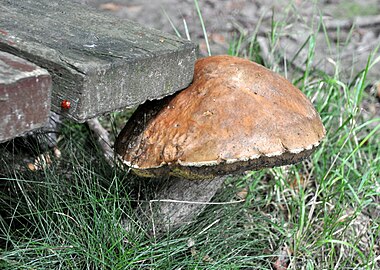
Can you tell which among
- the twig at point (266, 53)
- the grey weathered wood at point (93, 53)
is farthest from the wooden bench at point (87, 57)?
the twig at point (266, 53)

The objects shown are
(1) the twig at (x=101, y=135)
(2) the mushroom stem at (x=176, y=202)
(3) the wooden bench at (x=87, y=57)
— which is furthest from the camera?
(1) the twig at (x=101, y=135)

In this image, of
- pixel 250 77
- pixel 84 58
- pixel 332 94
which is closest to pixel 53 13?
pixel 84 58

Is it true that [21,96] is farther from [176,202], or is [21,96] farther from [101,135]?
[101,135]

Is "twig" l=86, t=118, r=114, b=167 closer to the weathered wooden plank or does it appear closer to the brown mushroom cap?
the brown mushroom cap

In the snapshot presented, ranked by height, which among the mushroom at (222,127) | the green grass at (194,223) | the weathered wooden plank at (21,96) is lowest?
the green grass at (194,223)

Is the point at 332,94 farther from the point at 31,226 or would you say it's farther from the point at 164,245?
the point at 31,226

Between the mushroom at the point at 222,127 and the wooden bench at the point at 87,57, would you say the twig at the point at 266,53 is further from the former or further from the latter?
the wooden bench at the point at 87,57

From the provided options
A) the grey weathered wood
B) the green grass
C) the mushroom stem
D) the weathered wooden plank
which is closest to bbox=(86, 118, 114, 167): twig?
the green grass

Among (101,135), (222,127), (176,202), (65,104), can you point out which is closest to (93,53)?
(65,104)
